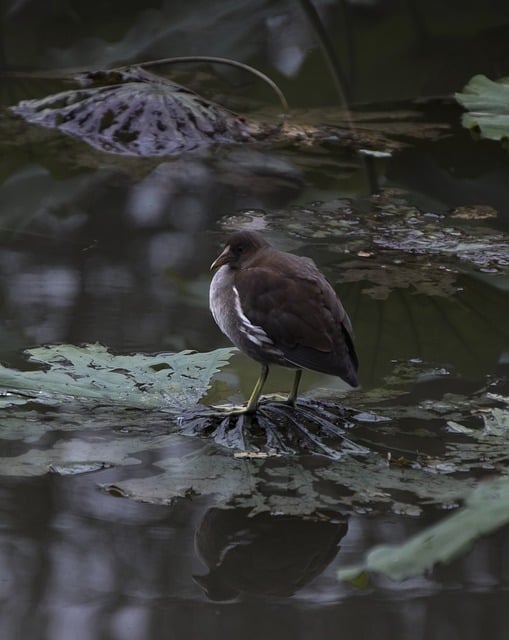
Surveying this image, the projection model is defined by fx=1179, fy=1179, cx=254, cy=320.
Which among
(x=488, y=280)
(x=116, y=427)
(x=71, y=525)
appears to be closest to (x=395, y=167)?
(x=488, y=280)

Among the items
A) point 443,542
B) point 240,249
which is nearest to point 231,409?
point 240,249

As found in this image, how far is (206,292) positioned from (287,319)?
158 centimetres

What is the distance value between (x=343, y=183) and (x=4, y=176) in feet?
6.71

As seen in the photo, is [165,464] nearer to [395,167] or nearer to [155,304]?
[155,304]

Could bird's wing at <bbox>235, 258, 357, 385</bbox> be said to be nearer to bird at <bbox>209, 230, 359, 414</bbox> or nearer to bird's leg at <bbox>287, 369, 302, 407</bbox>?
bird at <bbox>209, 230, 359, 414</bbox>

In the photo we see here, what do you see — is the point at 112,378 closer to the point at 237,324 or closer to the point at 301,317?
the point at 237,324

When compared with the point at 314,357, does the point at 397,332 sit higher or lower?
lower

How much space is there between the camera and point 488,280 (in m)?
5.80

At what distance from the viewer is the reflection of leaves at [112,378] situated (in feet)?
13.3

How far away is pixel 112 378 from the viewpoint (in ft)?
13.7

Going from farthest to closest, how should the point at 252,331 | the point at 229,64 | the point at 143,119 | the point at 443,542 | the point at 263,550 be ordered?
the point at 229,64, the point at 143,119, the point at 252,331, the point at 263,550, the point at 443,542

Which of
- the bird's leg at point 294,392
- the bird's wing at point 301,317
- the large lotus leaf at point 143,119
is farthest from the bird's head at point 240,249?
the large lotus leaf at point 143,119

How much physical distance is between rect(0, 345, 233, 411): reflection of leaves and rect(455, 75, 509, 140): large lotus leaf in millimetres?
2591

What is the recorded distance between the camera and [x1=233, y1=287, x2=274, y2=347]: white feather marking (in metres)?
4.02
